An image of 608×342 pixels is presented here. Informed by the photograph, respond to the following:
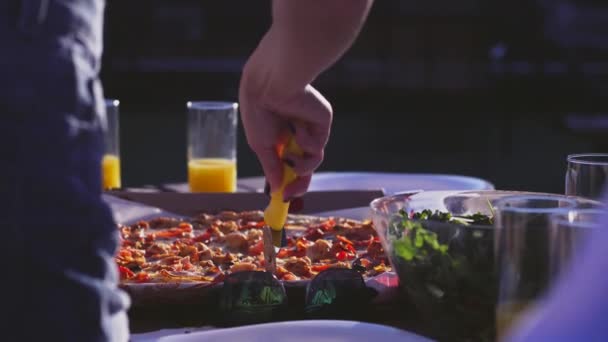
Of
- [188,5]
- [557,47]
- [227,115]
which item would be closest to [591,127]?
[557,47]

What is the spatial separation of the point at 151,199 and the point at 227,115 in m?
0.43

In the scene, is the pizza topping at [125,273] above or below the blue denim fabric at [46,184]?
below

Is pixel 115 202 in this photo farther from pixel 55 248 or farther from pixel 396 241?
pixel 55 248

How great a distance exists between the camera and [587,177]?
1.36 m

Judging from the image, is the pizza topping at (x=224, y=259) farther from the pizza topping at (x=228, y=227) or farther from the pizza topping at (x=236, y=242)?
the pizza topping at (x=228, y=227)

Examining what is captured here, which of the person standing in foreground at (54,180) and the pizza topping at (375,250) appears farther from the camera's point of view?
the pizza topping at (375,250)

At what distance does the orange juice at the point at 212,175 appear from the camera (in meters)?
2.57

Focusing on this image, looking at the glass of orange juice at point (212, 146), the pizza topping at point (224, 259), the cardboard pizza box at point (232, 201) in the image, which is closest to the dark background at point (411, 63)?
the glass of orange juice at point (212, 146)

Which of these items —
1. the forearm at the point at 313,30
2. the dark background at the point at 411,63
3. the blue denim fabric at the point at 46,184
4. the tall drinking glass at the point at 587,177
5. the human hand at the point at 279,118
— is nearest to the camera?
the blue denim fabric at the point at 46,184

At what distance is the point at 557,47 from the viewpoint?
1346cm

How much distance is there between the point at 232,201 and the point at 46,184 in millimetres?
1514

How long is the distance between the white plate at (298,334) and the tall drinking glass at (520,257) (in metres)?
0.19

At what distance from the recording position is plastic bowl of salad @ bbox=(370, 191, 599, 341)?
3.34 ft

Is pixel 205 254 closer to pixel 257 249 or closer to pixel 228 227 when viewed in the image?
pixel 257 249
